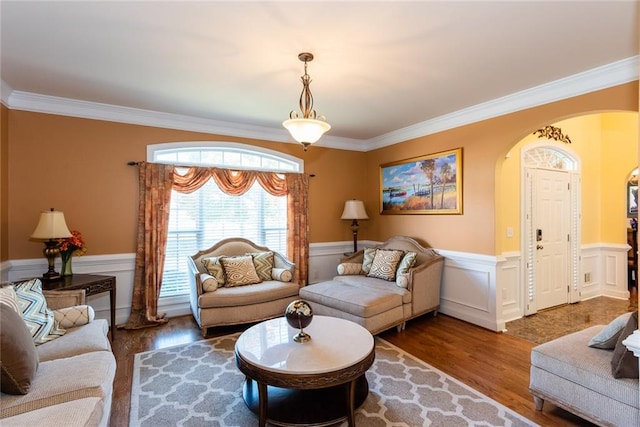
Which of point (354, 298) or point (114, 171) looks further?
point (114, 171)

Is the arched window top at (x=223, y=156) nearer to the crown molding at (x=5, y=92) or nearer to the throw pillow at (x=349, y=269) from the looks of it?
the crown molding at (x=5, y=92)

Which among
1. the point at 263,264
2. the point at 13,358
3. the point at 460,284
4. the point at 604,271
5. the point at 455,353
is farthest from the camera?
the point at 604,271

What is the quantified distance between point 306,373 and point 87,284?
8.73 ft

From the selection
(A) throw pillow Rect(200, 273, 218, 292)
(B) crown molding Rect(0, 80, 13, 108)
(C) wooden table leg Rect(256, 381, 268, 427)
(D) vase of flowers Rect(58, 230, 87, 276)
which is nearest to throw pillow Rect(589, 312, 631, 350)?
(C) wooden table leg Rect(256, 381, 268, 427)

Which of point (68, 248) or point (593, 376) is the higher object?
point (68, 248)

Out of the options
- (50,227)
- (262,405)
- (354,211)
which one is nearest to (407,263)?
(354,211)

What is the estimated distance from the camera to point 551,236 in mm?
4711

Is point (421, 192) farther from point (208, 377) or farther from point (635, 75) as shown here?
point (208, 377)

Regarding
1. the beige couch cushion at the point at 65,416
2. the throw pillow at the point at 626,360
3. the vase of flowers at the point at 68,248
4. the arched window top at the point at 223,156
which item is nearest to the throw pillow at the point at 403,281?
the throw pillow at the point at 626,360

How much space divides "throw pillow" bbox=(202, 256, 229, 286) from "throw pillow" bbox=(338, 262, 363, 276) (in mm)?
1655

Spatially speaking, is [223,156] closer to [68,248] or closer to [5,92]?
[68,248]

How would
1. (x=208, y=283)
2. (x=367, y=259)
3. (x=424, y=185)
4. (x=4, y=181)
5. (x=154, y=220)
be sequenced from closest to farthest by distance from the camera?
1. (x=4, y=181)
2. (x=208, y=283)
3. (x=154, y=220)
4. (x=367, y=259)
5. (x=424, y=185)

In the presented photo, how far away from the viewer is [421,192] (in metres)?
Result: 4.84

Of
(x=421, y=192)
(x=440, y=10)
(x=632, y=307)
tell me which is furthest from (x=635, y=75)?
(x=632, y=307)
